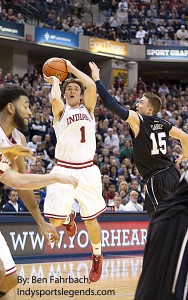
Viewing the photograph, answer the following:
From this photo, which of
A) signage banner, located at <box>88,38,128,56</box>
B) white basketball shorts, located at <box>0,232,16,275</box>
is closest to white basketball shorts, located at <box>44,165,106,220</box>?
white basketball shorts, located at <box>0,232,16,275</box>

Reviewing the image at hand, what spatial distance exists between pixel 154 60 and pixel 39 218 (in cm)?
2612

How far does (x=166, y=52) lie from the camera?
29.9 meters

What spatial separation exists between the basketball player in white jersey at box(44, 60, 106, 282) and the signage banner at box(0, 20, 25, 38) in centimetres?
1639

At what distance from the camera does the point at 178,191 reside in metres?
3.40

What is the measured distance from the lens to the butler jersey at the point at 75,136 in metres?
7.40

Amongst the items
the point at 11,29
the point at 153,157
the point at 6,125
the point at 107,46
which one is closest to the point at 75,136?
the point at 153,157

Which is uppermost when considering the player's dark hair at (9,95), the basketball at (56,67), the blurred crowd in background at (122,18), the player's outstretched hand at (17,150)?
the blurred crowd in background at (122,18)

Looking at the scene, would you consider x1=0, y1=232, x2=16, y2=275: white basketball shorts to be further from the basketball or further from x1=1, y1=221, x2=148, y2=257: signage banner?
x1=1, y1=221, x2=148, y2=257: signage banner

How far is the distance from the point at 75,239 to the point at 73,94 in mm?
4627

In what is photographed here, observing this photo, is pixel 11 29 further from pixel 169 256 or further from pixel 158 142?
pixel 169 256

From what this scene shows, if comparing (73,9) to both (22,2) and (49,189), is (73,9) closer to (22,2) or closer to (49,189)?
(22,2)

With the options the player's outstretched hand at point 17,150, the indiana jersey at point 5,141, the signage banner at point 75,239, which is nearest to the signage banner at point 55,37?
the signage banner at point 75,239

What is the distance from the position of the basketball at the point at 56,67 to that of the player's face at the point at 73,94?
217mm

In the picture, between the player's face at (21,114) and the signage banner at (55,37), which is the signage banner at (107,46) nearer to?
the signage banner at (55,37)
